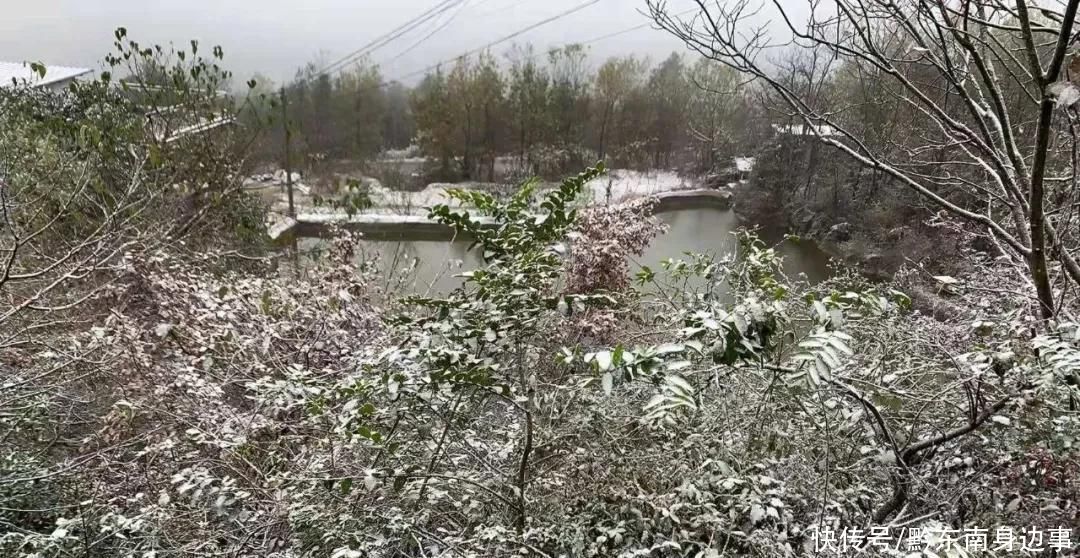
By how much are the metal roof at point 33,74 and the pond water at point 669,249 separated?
2461 millimetres

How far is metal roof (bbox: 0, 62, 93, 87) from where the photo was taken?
4555mm

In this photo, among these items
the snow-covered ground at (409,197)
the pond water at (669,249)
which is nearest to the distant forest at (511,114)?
the snow-covered ground at (409,197)

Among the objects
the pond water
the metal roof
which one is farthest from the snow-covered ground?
the metal roof

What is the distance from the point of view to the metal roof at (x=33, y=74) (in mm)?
4555

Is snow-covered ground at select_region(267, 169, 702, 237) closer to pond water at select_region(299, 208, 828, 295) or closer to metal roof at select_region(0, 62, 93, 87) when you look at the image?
pond water at select_region(299, 208, 828, 295)

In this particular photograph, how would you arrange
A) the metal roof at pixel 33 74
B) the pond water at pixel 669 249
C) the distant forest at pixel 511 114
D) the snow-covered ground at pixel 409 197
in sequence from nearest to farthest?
1. the metal roof at pixel 33 74
2. the pond water at pixel 669 249
3. the snow-covered ground at pixel 409 197
4. the distant forest at pixel 511 114

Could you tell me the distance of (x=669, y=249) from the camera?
6.10 metres

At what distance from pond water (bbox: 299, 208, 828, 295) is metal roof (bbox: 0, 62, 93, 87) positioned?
8.07 ft

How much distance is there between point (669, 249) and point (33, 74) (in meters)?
6.18

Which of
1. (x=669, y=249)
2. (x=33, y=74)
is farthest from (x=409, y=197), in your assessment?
(x=33, y=74)

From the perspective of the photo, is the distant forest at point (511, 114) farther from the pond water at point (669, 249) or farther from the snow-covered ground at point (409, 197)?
the pond water at point (669, 249)

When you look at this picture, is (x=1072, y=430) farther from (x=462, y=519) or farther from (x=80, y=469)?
(x=80, y=469)

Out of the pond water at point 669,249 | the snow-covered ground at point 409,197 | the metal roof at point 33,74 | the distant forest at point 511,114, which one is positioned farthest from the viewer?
the distant forest at point 511,114

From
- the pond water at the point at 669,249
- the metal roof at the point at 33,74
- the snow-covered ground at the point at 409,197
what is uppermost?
the metal roof at the point at 33,74
